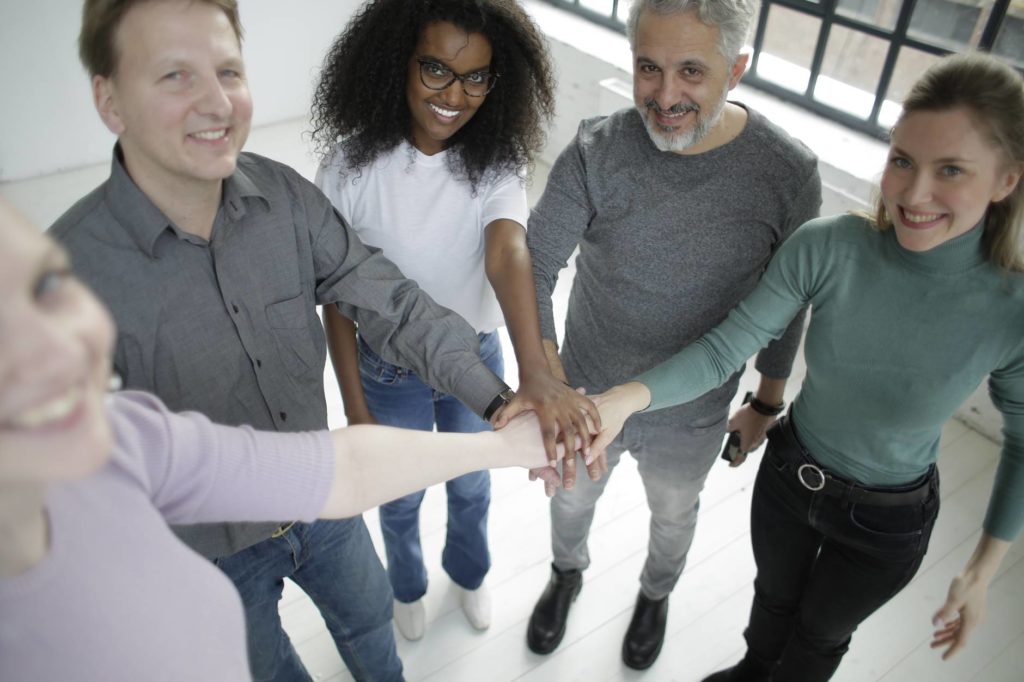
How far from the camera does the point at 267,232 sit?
4.20 feet

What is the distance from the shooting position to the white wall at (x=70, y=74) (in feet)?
13.9

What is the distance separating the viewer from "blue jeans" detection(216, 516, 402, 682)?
1.40 meters

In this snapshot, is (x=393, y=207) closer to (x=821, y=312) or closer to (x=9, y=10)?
(x=821, y=312)

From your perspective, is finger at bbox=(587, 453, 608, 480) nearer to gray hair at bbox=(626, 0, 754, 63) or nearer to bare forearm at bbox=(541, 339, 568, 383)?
bare forearm at bbox=(541, 339, 568, 383)

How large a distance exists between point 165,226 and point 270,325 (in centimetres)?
23

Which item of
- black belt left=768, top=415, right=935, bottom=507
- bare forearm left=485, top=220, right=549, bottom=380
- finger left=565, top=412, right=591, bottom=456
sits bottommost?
black belt left=768, top=415, right=935, bottom=507

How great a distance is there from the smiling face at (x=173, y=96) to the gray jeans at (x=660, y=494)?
3.43 feet

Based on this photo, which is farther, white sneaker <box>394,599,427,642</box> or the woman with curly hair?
white sneaker <box>394,599,427,642</box>

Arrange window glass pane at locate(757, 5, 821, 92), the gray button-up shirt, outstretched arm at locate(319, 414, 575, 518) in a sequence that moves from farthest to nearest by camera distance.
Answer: window glass pane at locate(757, 5, 821, 92)
the gray button-up shirt
outstretched arm at locate(319, 414, 575, 518)

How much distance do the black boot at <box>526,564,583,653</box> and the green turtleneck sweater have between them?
2.80ft

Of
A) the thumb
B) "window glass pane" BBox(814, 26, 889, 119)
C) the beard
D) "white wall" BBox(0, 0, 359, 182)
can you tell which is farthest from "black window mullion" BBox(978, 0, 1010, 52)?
"white wall" BBox(0, 0, 359, 182)

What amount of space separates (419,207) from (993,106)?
3.33 ft

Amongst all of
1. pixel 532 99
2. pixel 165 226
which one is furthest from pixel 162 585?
pixel 532 99

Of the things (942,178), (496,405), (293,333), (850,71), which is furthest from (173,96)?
(850,71)
